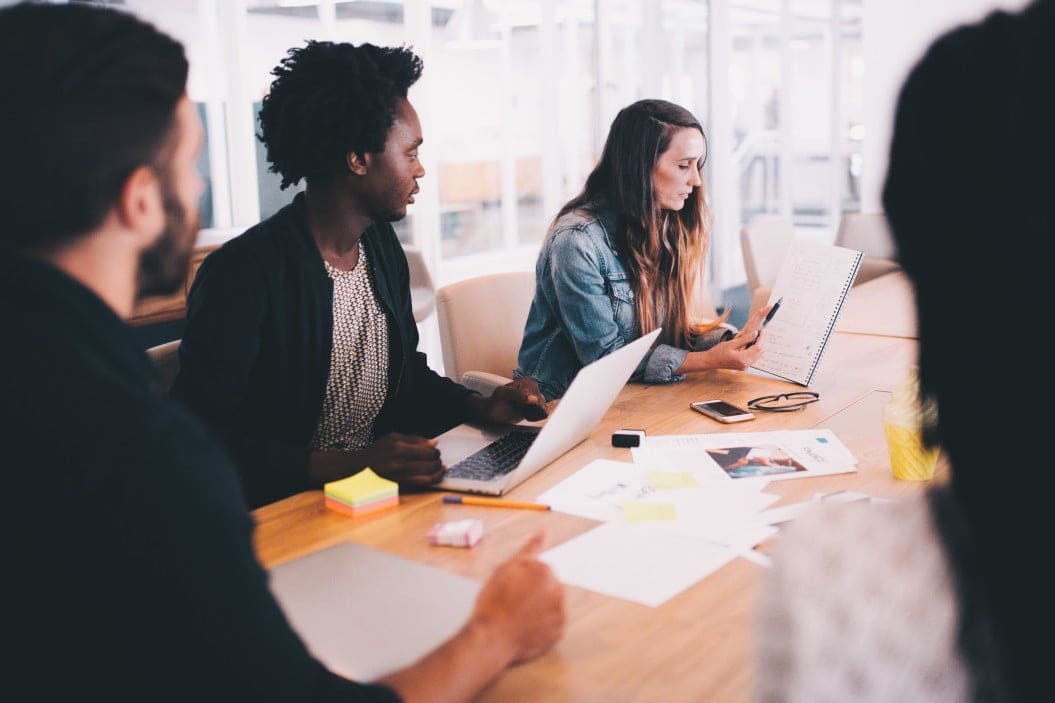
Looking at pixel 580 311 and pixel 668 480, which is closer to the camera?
pixel 668 480

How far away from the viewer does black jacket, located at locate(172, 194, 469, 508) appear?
1741 mm

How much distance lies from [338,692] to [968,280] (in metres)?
0.63

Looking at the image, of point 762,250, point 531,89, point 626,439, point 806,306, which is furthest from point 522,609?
point 531,89

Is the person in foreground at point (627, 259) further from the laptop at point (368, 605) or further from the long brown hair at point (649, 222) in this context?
the laptop at point (368, 605)

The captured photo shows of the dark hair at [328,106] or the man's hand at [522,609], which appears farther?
the dark hair at [328,106]

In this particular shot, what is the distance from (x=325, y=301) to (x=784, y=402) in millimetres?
1015

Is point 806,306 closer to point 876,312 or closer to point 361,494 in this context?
point 876,312

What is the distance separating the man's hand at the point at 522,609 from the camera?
3.45 ft

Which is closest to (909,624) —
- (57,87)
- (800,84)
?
(57,87)

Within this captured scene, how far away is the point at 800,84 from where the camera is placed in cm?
1078

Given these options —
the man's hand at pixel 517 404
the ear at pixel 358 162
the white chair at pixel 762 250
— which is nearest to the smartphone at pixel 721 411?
the man's hand at pixel 517 404

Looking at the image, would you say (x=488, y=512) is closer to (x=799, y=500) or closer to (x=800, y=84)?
(x=799, y=500)

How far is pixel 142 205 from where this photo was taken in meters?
0.89

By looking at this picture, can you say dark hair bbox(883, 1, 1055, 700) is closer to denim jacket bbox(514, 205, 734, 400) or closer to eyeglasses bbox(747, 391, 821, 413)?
eyeglasses bbox(747, 391, 821, 413)
